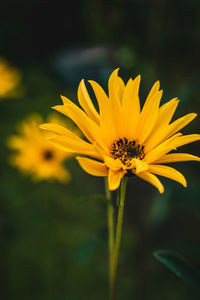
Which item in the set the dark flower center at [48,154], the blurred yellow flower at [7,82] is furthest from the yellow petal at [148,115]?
the blurred yellow flower at [7,82]

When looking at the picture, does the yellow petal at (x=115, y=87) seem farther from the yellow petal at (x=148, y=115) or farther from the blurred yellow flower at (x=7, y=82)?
the blurred yellow flower at (x=7, y=82)

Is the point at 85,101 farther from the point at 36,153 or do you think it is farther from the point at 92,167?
the point at 36,153

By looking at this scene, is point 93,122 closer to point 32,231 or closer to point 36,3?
point 32,231

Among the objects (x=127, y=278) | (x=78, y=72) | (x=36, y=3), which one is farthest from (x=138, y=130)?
(x=36, y=3)

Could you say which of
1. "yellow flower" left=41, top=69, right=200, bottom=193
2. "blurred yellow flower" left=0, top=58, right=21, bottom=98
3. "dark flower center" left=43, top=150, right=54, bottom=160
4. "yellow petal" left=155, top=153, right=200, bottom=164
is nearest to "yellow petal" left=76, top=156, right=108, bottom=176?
"yellow flower" left=41, top=69, right=200, bottom=193

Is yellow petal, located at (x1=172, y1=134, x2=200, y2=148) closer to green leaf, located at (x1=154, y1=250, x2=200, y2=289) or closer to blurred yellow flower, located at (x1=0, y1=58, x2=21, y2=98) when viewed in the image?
green leaf, located at (x1=154, y1=250, x2=200, y2=289)
